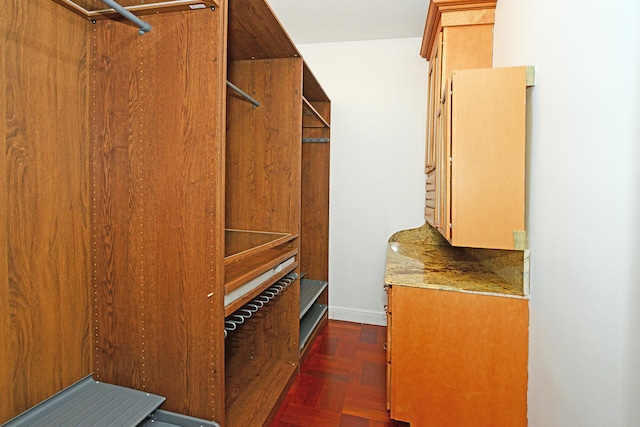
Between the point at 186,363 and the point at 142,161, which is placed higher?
the point at 142,161

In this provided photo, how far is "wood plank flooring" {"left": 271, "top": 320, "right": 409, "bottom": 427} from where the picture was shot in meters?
1.79

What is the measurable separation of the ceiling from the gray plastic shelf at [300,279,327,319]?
2297 millimetres

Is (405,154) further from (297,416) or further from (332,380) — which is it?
(297,416)

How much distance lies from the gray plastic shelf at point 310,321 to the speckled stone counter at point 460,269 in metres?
0.88

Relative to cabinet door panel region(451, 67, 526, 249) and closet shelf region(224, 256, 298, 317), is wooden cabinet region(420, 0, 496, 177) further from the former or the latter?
closet shelf region(224, 256, 298, 317)

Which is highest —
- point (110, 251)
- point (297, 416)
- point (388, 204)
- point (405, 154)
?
point (405, 154)

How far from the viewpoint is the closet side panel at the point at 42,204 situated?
3.49ft

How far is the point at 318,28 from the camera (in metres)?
2.87

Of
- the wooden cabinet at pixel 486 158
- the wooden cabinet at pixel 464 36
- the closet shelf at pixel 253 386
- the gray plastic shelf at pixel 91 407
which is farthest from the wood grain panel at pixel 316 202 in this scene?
the gray plastic shelf at pixel 91 407

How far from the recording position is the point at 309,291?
286 cm

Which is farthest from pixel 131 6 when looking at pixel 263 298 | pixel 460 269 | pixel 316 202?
pixel 316 202

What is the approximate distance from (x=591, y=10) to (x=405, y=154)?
2.05m

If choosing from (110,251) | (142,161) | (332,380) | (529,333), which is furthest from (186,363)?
(529,333)

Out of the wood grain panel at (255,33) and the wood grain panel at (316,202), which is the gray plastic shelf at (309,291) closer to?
the wood grain panel at (316,202)
